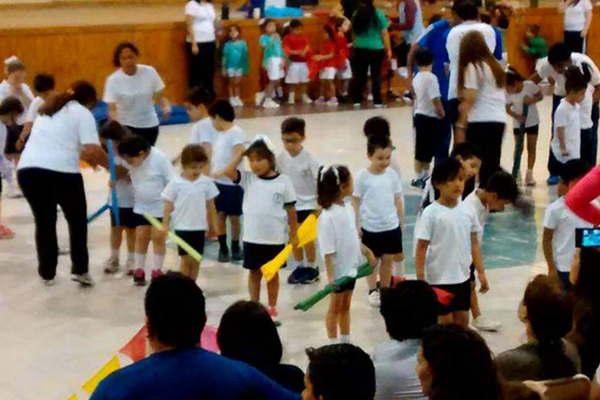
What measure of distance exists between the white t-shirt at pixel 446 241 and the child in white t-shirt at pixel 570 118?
12.3 ft

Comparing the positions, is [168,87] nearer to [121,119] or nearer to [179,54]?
[179,54]

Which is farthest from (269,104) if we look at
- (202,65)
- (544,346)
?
(544,346)

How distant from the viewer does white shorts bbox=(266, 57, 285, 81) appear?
61.0 ft

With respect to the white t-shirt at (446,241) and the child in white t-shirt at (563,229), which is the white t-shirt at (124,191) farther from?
the child in white t-shirt at (563,229)

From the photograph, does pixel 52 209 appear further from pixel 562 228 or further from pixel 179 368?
pixel 179 368

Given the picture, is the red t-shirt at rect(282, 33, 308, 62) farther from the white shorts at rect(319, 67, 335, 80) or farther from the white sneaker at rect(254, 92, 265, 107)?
the white sneaker at rect(254, 92, 265, 107)

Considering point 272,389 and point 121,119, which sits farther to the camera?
point 121,119

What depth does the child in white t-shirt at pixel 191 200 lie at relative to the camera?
851 cm

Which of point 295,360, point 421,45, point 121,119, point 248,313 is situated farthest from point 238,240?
point 248,313

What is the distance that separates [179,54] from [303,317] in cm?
1074

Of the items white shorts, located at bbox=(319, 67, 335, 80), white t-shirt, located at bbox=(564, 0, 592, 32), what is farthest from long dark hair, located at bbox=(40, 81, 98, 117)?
white t-shirt, located at bbox=(564, 0, 592, 32)

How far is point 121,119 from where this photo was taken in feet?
35.6

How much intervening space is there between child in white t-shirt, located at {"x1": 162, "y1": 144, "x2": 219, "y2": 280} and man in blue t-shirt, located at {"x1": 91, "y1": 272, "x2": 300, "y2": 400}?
4.60 metres

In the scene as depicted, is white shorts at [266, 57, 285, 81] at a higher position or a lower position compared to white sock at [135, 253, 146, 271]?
lower
